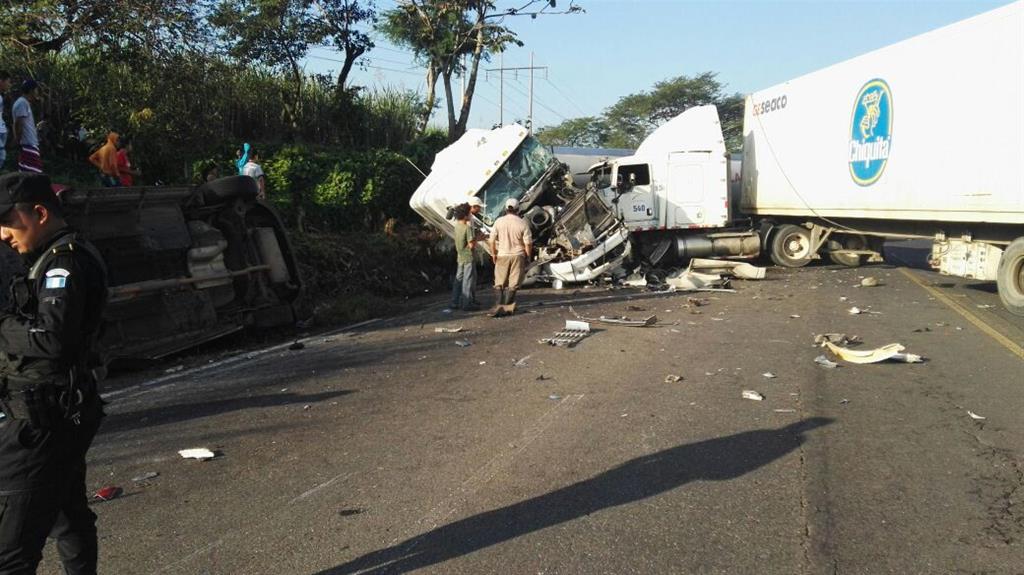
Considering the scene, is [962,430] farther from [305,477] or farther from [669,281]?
[669,281]

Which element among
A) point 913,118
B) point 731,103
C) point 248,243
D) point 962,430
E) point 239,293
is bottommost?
point 962,430

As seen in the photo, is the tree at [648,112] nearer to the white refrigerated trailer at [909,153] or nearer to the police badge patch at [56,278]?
the white refrigerated trailer at [909,153]

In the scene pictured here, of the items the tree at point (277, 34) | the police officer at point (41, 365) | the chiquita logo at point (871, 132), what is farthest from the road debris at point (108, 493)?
the tree at point (277, 34)

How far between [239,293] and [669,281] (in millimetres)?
8656

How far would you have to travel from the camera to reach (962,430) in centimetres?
568

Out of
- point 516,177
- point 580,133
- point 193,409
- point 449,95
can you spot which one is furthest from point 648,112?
point 193,409

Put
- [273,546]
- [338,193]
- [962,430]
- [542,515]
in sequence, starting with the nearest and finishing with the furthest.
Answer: [273,546]
[542,515]
[962,430]
[338,193]

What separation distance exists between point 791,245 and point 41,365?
1821 cm

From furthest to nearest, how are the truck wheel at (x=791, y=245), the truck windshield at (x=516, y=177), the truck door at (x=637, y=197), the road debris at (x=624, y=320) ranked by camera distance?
the truck wheel at (x=791, y=245)
the truck door at (x=637, y=197)
the truck windshield at (x=516, y=177)
the road debris at (x=624, y=320)

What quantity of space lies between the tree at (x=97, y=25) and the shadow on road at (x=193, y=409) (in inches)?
290

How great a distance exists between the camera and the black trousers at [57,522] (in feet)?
9.03

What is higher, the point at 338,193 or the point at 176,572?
the point at 338,193

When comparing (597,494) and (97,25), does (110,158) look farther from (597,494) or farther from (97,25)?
(597,494)

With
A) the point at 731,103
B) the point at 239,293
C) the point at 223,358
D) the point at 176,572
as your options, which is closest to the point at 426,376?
the point at 223,358
